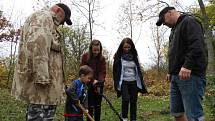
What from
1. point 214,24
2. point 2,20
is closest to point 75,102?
point 2,20

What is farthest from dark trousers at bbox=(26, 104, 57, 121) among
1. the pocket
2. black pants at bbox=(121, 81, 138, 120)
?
black pants at bbox=(121, 81, 138, 120)

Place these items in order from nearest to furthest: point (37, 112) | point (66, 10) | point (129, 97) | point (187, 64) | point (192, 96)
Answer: point (37, 112) < point (66, 10) < point (187, 64) < point (192, 96) < point (129, 97)

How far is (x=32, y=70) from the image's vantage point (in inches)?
182

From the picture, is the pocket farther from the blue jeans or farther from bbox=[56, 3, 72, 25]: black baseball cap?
the blue jeans

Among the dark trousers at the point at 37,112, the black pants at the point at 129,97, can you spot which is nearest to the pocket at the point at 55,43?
the dark trousers at the point at 37,112

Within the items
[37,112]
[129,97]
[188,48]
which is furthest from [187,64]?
[129,97]

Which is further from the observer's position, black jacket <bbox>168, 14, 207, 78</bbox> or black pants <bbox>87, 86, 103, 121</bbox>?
black pants <bbox>87, 86, 103, 121</bbox>

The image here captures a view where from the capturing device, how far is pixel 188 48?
540cm

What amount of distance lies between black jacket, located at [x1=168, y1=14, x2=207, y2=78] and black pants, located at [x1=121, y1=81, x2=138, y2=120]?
2.03 metres

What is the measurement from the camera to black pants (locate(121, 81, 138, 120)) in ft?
25.1

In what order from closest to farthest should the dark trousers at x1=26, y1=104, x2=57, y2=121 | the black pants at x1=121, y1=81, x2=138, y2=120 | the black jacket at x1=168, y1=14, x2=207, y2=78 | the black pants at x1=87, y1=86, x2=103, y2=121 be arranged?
1. the dark trousers at x1=26, y1=104, x2=57, y2=121
2. the black jacket at x1=168, y1=14, x2=207, y2=78
3. the black pants at x1=87, y1=86, x2=103, y2=121
4. the black pants at x1=121, y1=81, x2=138, y2=120

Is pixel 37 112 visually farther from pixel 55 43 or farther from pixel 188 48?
pixel 188 48

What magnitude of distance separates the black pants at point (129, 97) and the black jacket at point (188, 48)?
203cm

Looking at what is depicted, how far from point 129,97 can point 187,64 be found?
266 centimetres
